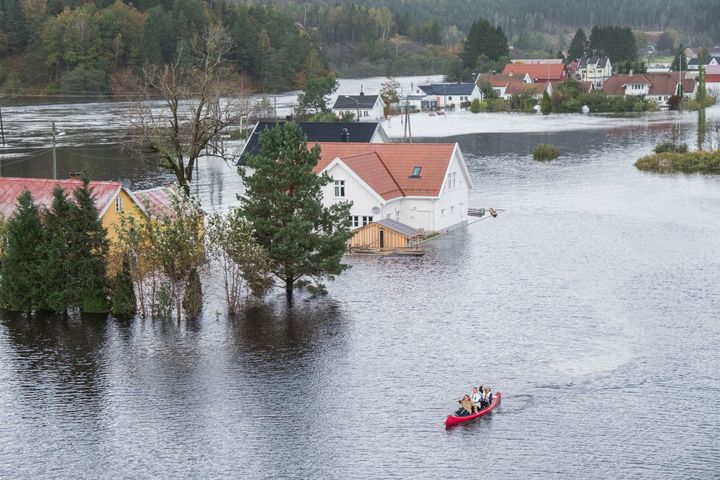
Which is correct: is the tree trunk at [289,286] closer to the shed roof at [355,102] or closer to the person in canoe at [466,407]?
the person in canoe at [466,407]

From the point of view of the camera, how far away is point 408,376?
31.5 metres

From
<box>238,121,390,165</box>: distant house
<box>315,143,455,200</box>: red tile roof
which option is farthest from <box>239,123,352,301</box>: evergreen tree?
<box>238,121,390,165</box>: distant house

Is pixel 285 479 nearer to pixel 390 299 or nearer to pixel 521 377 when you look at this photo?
pixel 521 377

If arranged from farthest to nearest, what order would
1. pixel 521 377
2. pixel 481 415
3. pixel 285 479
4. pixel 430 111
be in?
pixel 430 111, pixel 521 377, pixel 481 415, pixel 285 479

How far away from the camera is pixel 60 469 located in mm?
25969

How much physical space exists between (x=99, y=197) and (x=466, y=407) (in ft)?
70.8

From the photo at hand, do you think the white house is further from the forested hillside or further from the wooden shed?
the forested hillside

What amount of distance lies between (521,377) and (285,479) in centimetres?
905

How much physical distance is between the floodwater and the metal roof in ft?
4.27

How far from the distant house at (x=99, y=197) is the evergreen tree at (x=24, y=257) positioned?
3328mm

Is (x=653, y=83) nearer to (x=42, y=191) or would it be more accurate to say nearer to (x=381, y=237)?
(x=381, y=237)

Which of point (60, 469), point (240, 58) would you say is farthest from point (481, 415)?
point (240, 58)

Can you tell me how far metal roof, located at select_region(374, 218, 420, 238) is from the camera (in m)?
49.4

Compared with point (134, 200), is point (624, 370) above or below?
below
